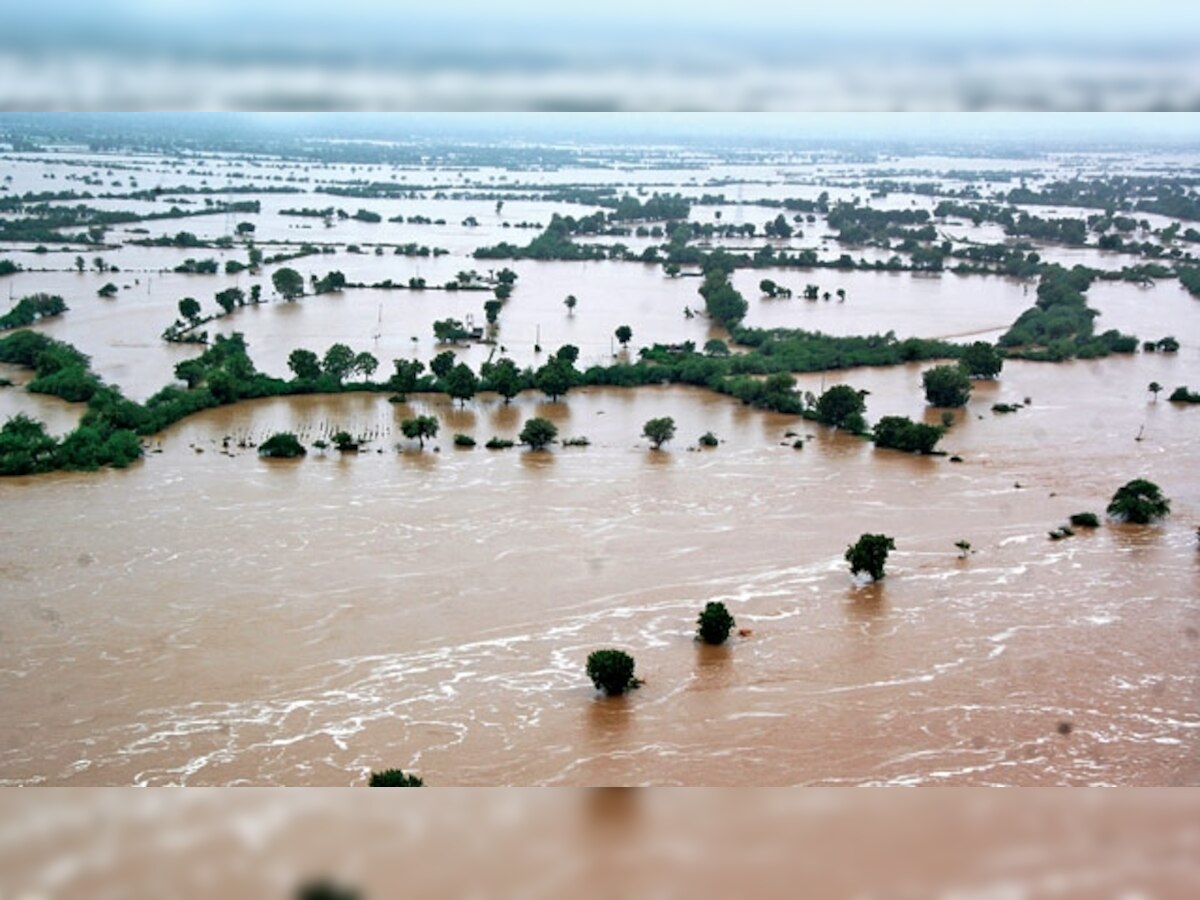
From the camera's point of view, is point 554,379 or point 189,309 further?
point 189,309

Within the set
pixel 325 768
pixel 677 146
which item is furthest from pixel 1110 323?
pixel 677 146

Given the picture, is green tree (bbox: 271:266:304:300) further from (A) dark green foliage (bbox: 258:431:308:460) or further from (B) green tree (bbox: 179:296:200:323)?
(A) dark green foliage (bbox: 258:431:308:460)

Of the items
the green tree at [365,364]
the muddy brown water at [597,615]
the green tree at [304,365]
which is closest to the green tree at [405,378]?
the green tree at [365,364]

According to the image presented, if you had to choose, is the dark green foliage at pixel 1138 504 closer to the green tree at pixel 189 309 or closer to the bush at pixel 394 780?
the bush at pixel 394 780

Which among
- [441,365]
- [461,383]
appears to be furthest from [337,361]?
[461,383]

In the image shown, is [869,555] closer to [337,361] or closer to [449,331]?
[337,361]
